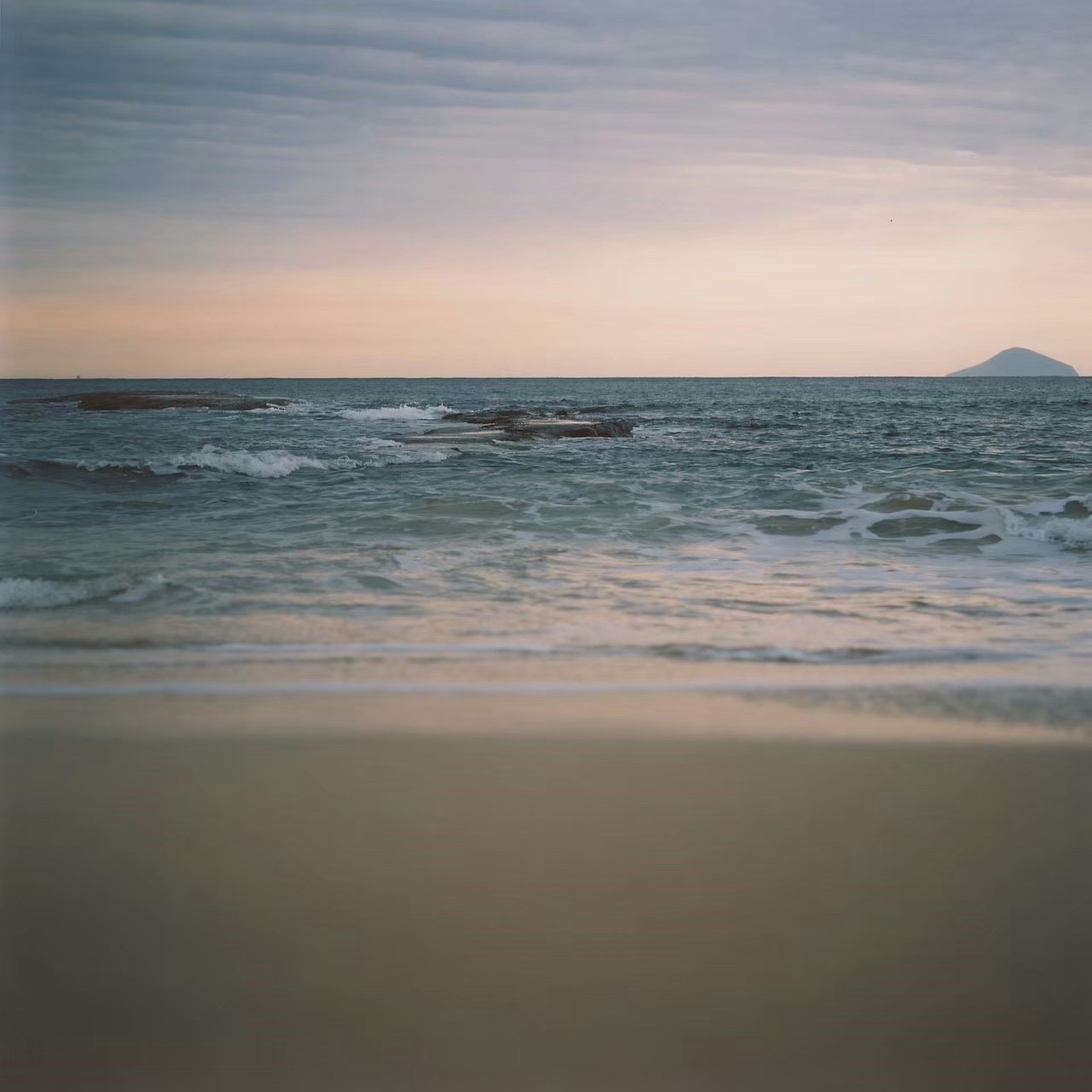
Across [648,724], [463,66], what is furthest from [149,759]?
[463,66]

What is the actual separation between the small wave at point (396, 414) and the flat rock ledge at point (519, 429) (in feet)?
17.2

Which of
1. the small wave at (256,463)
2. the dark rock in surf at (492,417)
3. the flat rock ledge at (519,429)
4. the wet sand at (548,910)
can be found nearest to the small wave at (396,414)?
the dark rock in surf at (492,417)

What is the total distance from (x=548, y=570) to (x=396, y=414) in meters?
26.0

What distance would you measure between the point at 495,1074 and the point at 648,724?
153 centimetres

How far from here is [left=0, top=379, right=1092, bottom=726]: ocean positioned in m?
3.76

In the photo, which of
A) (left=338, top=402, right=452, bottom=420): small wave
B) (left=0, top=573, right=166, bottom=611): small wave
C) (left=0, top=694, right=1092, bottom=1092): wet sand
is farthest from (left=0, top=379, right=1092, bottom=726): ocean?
(left=338, top=402, right=452, bottom=420): small wave

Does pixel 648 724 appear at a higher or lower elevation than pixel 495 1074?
higher

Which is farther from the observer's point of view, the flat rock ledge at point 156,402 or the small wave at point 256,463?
the flat rock ledge at point 156,402

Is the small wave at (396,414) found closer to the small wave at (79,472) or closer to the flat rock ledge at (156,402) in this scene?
the flat rock ledge at (156,402)

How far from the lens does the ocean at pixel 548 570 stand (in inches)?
148

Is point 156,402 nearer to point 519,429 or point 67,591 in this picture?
point 519,429

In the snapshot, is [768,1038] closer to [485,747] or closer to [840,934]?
[840,934]

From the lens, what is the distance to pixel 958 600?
16.5 ft

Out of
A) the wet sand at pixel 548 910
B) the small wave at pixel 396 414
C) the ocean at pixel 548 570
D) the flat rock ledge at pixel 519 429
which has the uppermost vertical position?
the small wave at pixel 396 414
